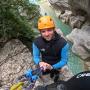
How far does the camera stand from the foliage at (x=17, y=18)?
19.3 ft

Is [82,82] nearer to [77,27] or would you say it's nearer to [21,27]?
[21,27]

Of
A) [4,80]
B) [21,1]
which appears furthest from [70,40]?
[4,80]

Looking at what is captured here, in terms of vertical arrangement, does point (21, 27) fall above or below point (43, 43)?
below

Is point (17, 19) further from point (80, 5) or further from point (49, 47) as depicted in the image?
point (80, 5)

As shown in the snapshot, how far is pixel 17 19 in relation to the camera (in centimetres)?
620

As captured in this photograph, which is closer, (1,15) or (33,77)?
(33,77)

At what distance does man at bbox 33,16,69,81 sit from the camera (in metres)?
3.82

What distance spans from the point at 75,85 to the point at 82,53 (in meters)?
12.3

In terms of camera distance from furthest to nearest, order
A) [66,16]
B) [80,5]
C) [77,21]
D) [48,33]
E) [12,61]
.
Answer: [66,16], [77,21], [80,5], [12,61], [48,33]

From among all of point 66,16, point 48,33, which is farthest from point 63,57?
point 66,16

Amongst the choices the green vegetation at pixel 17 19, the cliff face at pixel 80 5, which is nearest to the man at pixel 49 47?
the green vegetation at pixel 17 19

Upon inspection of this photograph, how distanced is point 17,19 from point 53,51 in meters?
2.34

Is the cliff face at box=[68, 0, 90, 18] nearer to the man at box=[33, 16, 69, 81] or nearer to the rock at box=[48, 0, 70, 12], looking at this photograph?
the rock at box=[48, 0, 70, 12]

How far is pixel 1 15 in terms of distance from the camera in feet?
19.4
